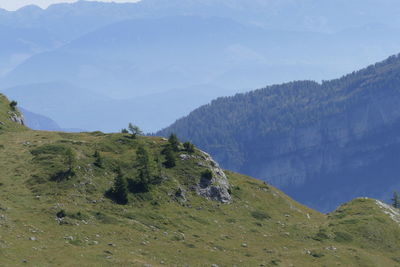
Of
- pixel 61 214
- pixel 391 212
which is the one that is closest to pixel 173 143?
pixel 61 214

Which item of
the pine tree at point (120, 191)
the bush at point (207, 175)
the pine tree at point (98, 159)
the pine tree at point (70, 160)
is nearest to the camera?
the pine tree at point (120, 191)

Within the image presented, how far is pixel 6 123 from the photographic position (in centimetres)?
9356

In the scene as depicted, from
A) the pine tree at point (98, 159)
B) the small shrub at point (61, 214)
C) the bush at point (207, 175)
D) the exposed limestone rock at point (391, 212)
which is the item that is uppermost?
the exposed limestone rock at point (391, 212)

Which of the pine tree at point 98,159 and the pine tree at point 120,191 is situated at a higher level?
the pine tree at point 98,159

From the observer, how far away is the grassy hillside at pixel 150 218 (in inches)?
2152

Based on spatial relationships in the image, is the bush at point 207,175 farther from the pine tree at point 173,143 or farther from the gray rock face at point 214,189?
the pine tree at point 173,143

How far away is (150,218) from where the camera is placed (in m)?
66.1

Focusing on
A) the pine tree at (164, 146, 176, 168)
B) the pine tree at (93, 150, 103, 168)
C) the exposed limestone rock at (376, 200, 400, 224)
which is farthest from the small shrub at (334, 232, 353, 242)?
the pine tree at (93, 150, 103, 168)

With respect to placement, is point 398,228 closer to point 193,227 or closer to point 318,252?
point 318,252

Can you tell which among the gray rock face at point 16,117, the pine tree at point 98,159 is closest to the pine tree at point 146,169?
the pine tree at point 98,159

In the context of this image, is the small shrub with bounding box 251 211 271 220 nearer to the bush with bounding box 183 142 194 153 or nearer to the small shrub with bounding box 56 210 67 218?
the bush with bounding box 183 142 194 153

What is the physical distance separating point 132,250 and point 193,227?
13.1 meters

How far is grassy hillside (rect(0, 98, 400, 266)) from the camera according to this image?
2152 inches

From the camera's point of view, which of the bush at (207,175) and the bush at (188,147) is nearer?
the bush at (207,175)
